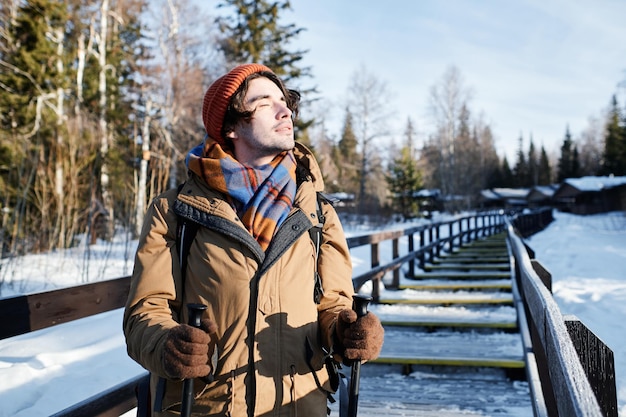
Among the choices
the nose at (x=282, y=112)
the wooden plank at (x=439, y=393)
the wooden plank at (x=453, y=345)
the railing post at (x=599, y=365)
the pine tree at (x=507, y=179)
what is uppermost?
the pine tree at (x=507, y=179)

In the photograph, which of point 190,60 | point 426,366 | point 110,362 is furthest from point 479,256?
point 190,60

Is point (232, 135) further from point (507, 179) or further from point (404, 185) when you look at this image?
point (507, 179)

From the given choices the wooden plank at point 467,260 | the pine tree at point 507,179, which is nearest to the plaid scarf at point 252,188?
the wooden plank at point 467,260

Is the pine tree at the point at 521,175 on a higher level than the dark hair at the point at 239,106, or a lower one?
higher

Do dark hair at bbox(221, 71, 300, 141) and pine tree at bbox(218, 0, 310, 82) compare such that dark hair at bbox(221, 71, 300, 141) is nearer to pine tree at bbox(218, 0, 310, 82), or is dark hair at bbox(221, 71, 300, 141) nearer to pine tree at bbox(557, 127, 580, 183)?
pine tree at bbox(218, 0, 310, 82)

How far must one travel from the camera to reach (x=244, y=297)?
4.92ft

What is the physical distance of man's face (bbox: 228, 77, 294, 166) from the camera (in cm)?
176

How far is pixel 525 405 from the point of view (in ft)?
12.0

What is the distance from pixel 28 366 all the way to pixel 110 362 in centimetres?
61

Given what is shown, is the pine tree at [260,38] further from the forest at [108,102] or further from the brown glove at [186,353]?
the brown glove at [186,353]

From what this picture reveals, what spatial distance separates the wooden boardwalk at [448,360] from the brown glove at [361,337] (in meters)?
2.24

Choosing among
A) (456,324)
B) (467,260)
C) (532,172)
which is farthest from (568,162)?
(456,324)

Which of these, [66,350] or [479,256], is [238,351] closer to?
[66,350]

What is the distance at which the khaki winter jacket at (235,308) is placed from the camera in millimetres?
1471
